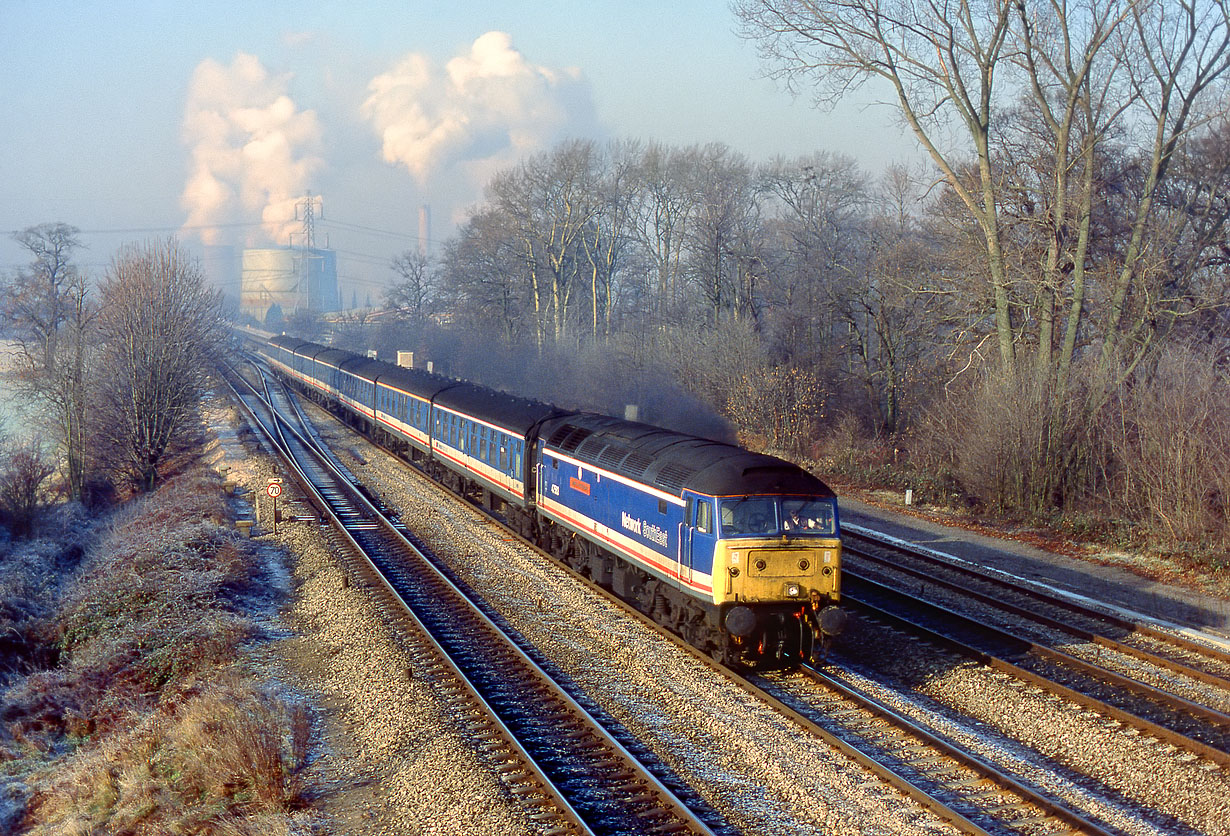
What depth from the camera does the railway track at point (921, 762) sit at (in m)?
8.52

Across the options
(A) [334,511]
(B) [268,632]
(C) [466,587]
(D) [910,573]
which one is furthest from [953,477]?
(B) [268,632]

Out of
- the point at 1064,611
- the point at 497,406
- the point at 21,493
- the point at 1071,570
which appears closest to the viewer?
the point at 1064,611

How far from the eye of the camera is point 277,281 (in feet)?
556

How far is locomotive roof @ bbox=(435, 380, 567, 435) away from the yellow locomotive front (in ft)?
30.0

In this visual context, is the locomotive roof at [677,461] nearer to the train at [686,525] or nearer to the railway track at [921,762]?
the train at [686,525]

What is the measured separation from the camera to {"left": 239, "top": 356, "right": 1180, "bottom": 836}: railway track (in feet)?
27.9

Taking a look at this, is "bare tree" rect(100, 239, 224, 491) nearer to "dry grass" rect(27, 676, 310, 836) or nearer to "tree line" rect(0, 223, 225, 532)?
"tree line" rect(0, 223, 225, 532)

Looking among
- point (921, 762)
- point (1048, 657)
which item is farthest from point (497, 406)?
point (921, 762)

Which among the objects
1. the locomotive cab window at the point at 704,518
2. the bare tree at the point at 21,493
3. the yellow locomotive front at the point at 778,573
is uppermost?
the locomotive cab window at the point at 704,518

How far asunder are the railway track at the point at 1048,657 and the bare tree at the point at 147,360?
85.0 feet

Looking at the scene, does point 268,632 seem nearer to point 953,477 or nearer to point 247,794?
point 247,794

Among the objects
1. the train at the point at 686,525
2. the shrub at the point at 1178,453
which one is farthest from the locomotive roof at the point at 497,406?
the shrub at the point at 1178,453

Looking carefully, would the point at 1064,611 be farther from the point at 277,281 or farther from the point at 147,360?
the point at 277,281

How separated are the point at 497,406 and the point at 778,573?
13336 millimetres
